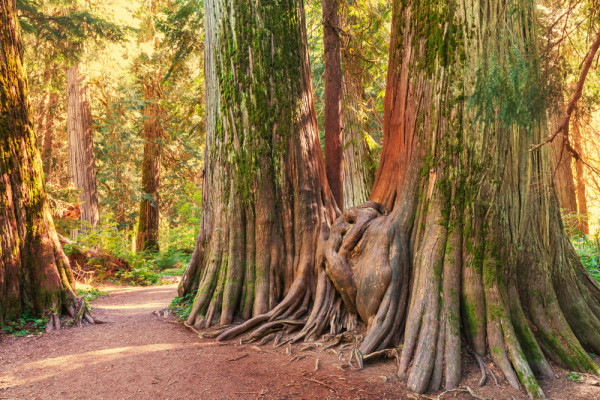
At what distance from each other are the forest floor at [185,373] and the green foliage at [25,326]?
7.9 inches

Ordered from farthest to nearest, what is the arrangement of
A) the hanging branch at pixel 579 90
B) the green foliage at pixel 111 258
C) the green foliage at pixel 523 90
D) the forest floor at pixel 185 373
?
the green foliage at pixel 111 258, the forest floor at pixel 185 373, the green foliage at pixel 523 90, the hanging branch at pixel 579 90

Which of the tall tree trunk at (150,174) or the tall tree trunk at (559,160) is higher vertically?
the tall tree trunk at (150,174)

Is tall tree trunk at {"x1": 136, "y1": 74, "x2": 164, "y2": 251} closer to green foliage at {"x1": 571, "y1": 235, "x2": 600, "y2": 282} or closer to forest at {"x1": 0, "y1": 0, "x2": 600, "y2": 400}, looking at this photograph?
forest at {"x1": 0, "y1": 0, "x2": 600, "y2": 400}

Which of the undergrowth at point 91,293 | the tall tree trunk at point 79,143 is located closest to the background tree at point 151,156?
the tall tree trunk at point 79,143

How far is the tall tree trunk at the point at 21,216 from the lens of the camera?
17.5 ft

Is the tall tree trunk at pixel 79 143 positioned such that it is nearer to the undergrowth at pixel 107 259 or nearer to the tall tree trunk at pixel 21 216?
the undergrowth at pixel 107 259

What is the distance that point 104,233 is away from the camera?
458 inches

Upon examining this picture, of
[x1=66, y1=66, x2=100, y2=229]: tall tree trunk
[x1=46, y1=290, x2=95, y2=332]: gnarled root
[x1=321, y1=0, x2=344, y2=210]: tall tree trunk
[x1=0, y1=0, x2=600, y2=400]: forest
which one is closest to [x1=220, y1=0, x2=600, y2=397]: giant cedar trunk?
[x1=0, y1=0, x2=600, y2=400]: forest

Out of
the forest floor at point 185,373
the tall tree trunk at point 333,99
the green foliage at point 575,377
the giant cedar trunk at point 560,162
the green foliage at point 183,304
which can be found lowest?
the green foliage at point 575,377

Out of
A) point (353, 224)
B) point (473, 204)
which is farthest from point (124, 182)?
point (473, 204)

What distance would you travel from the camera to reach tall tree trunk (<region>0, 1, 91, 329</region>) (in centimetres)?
532

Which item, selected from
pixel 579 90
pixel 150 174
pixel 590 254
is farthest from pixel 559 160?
pixel 150 174

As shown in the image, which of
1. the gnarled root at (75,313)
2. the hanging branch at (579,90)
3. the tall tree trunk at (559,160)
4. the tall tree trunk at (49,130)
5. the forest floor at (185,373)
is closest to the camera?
the hanging branch at (579,90)

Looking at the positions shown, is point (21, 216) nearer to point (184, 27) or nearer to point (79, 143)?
point (184, 27)
